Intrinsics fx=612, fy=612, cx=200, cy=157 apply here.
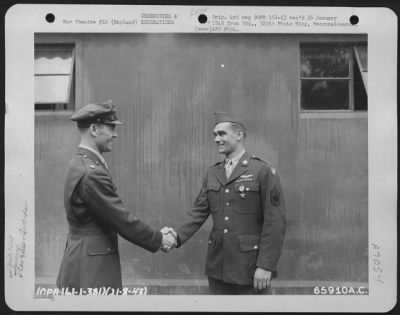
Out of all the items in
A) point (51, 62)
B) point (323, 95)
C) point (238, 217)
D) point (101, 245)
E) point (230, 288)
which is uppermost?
point (51, 62)

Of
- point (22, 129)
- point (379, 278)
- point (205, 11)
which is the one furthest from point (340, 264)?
point (22, 129)

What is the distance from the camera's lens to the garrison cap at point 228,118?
2393mm

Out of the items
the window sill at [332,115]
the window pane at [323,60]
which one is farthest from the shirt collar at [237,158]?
the window pane at [323,60]

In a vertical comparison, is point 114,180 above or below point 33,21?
below

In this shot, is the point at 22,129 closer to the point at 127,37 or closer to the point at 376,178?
Result: the point at 127,37

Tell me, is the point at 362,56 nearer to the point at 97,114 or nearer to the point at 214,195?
the point at 214,195

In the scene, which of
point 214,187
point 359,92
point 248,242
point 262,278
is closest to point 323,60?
point 359,92

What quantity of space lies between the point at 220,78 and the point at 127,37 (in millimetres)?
397

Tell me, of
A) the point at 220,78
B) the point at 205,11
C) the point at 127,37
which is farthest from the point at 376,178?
the point at 127,37

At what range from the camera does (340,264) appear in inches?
95.6

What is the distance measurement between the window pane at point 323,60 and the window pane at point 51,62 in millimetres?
923

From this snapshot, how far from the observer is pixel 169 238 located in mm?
2408

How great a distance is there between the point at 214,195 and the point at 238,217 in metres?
0.13

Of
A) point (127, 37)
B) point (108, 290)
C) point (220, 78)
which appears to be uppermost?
point (127, 37)
